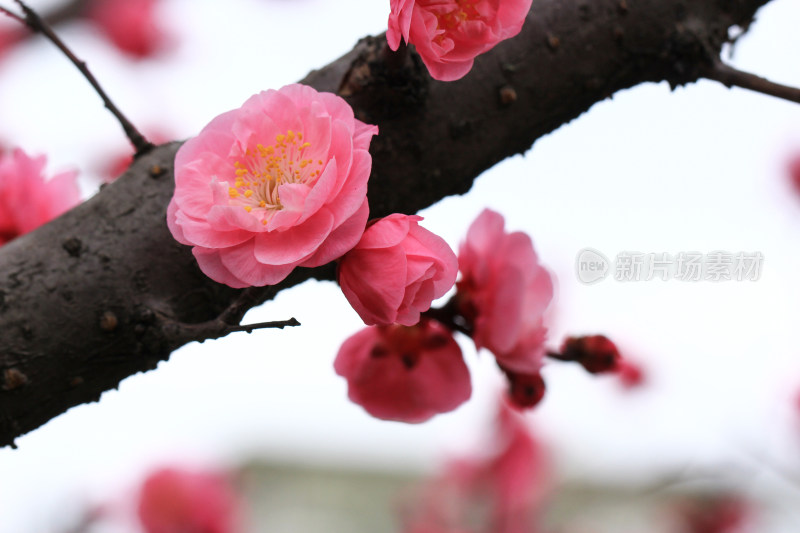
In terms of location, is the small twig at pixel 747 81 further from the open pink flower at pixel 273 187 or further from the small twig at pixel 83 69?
the small twig at pixel 83 69

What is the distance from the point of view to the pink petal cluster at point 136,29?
57.5 inches

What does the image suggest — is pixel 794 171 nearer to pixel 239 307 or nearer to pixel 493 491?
pixel 493 491

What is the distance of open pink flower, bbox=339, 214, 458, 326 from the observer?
0.93ft

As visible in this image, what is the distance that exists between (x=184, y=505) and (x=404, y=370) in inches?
25.9

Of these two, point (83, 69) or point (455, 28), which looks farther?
point (83, 69)

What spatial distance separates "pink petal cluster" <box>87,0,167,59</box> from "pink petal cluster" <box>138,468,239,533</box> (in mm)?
969

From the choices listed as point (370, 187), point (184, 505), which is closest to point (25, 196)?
point (370, 187)

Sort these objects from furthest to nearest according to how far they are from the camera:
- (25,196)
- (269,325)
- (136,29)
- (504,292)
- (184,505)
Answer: (136,29)
(184,505)
(25,196)
(504,292)
(269,325)

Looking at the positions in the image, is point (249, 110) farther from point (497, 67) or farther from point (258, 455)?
point (258, 455)

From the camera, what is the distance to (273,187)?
12.4 inches

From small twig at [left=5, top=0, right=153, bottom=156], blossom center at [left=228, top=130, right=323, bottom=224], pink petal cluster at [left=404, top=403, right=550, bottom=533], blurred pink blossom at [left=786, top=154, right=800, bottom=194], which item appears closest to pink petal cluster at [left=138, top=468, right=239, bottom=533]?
pink petal cluster at [left=404, top=403, right=550, bottom=533]

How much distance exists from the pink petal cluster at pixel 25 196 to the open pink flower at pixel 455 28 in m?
0.32

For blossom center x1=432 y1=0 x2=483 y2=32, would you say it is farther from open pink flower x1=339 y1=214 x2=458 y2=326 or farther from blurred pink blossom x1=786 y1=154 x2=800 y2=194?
blurred pink blossom x1=786 y1=154 x2=800 y2=194

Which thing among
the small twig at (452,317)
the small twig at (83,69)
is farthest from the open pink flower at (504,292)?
the small twig at (83,69)
